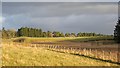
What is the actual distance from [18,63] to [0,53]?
15.9 ft

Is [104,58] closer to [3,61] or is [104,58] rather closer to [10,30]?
[3,61]

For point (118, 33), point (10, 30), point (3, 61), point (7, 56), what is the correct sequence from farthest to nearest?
point (10, 30) → point (118, 33) → point (7, 56) → point (3, 61)

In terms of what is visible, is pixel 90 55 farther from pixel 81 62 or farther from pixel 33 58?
pixel 33 58

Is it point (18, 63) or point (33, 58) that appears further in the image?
point (33, 58)

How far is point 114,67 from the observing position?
122 feet

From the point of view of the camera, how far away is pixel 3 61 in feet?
109

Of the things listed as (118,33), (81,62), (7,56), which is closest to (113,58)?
(81,62)

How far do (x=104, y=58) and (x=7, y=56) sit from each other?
1483 cm

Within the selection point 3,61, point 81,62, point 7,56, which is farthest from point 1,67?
point 81,62

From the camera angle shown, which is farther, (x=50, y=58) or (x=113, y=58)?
(x=113, y=58)

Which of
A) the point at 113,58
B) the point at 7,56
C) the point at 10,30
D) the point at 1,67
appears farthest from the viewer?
the point at 10,30

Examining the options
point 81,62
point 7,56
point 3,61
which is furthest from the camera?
point 81,62

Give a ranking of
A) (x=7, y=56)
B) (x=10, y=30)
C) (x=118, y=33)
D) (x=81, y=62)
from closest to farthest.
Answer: (x=7, y=56), (x=81, y=62), (x=118, y=33), (x=10, y=30)

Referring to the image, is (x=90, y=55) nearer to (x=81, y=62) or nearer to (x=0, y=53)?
(x=81, y=62)
